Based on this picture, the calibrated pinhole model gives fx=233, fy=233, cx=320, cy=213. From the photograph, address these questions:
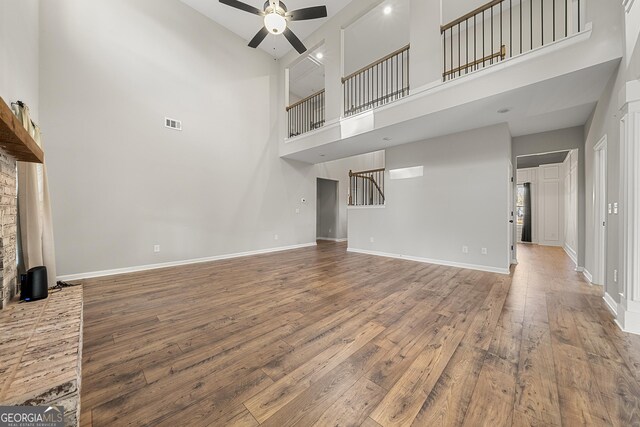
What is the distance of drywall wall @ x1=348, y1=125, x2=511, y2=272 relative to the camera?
3.94 meters

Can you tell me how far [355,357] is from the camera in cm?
162

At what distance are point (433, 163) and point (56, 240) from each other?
20.9 ft

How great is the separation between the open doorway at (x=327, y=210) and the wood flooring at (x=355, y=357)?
5.32 m

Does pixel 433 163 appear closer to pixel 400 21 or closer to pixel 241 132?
pixel 400 21

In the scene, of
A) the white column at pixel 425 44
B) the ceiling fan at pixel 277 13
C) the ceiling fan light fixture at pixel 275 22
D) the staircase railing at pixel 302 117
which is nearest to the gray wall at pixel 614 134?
the white column at pixel 425 44

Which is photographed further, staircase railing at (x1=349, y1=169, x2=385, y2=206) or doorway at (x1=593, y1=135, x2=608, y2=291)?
staircase railing at (x1=349, y1=169, x2=385, y2=206)

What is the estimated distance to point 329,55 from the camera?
Answer: 16.5 feet

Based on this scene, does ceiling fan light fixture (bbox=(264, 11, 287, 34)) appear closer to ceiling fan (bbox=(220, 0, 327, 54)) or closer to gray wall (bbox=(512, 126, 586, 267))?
ceiling fan (bbox=(220, 0, 327, 54))

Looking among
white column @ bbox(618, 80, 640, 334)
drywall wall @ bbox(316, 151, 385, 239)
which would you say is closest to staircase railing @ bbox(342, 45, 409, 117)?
drywall wall @ bbox(316, 151, 385, 239)

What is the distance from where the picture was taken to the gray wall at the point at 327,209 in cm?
841

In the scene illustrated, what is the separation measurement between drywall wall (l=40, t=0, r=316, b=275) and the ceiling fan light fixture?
232 centimetres

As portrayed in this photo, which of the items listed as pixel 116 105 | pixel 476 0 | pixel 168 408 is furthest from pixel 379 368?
pixel 476 0

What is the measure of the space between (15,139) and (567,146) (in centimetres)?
723

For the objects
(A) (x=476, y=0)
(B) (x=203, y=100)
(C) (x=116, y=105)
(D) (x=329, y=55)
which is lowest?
(C) (x=116, y=105)
